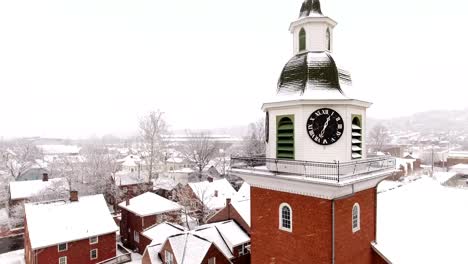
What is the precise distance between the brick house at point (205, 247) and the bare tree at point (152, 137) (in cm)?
2635

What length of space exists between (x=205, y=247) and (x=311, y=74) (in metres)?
15.0

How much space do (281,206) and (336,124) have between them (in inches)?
133

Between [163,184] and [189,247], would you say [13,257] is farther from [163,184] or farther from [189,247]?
[163,184]

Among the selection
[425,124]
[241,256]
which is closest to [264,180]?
[241,256]

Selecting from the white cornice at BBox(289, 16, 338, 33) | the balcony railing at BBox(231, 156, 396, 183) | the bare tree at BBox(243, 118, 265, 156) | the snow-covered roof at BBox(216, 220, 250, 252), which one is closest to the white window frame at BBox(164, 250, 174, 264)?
the snow-covered roof at BBox(216, 220, 250, 252)

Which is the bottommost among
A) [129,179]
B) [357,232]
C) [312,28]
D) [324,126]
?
[129,179]

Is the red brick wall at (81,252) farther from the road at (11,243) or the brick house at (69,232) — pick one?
the road at (11,243)

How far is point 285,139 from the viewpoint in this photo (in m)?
10.6

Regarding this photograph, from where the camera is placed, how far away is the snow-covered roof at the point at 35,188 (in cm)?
4154

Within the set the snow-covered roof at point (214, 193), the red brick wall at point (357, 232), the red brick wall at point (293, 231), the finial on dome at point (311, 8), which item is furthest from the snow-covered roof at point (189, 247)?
the finial on dome at point (311, 8)

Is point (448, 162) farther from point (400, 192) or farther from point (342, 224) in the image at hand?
point (342, 224)

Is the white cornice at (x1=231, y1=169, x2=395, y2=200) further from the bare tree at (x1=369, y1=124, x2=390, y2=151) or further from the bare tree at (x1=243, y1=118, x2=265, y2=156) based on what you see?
the bare tree at (x1=369, y1=124, x2=390, y2=151)

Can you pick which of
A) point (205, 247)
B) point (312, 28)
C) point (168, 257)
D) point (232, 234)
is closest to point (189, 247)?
point (205, 247)

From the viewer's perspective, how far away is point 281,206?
10.5 metres
